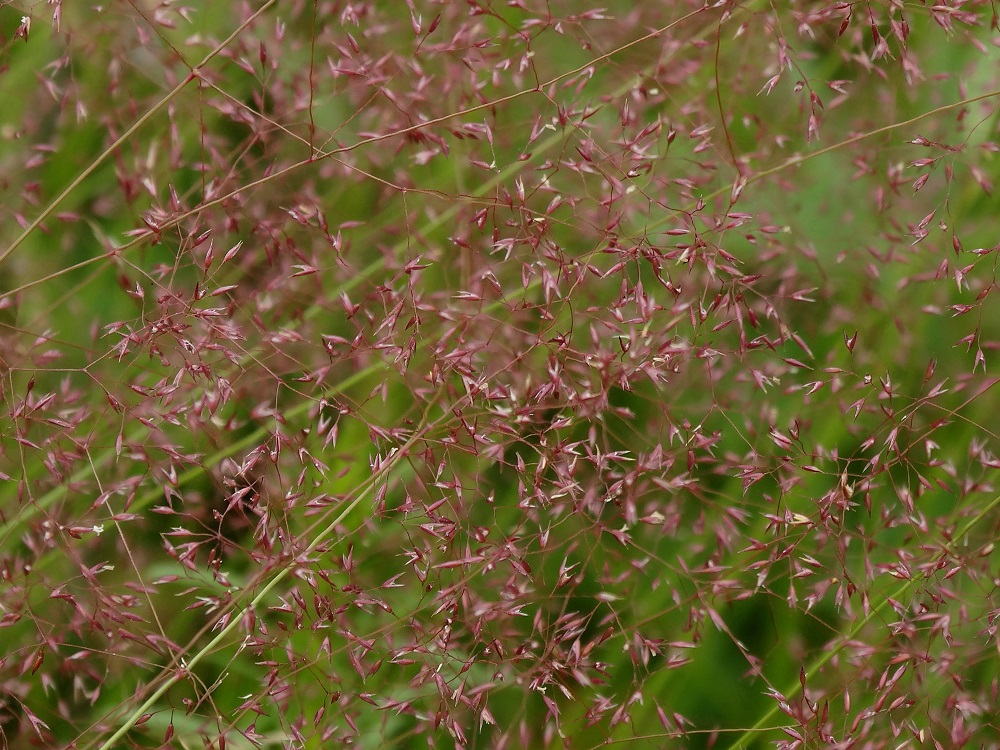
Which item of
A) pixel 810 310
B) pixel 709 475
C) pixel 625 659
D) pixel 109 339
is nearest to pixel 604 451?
pixel 709 475

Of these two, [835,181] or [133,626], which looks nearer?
[133,626]

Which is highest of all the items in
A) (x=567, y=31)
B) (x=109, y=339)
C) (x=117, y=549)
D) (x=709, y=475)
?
(x=567, y=31)

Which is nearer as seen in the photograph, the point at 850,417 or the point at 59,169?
the point at 850,417

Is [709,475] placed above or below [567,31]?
below

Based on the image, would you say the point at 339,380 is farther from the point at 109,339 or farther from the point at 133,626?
the point at 133,626

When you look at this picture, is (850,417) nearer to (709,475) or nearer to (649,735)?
(709,475)

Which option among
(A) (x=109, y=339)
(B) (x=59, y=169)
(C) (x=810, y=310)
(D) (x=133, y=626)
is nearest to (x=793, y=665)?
(C) (x=810, y=310)
